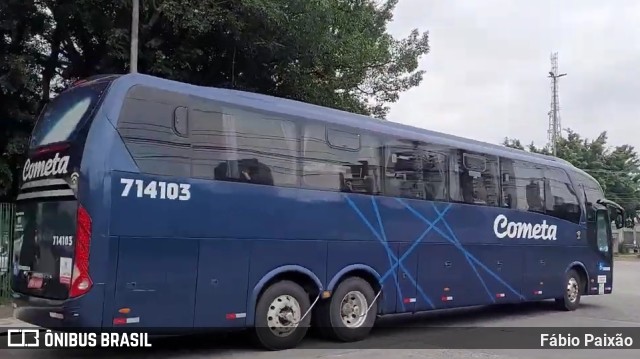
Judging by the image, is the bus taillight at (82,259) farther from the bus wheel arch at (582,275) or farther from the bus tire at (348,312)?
the bus wheel arch at (582,275)

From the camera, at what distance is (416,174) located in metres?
10.9

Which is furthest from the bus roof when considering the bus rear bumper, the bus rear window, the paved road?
the paved road

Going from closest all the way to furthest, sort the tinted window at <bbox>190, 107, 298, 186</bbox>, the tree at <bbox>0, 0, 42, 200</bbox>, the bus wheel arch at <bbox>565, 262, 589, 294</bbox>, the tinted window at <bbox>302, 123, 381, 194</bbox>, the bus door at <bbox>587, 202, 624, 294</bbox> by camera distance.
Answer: the tinted window at <bbox>190, 107, 298, 186</bbox> → the tinted window at <bbox>302, 123, 381, 194</bbox> → the tree at <bbox>0, 0, 42, 200</bbox> → the bus wheel arch at <bbox>565, 262, 589, 294</bbox> → the bus door at <bbox>587, 202, 624, 294</bbox>

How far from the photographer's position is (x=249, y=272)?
8.42m

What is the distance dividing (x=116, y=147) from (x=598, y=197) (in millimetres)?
12282

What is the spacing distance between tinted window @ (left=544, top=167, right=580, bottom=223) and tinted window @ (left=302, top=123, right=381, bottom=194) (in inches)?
216

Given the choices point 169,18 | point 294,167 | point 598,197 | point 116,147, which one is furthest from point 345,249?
point 598,197

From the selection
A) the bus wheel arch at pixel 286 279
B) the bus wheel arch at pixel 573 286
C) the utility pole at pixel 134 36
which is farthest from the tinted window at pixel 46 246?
the bus wheel arch at pixel 573 286

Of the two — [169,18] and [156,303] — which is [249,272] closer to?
[156,303]

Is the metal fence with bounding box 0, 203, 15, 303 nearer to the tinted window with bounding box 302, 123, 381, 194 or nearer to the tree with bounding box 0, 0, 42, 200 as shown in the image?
the tree with bounding box 0, 0, 42, 200

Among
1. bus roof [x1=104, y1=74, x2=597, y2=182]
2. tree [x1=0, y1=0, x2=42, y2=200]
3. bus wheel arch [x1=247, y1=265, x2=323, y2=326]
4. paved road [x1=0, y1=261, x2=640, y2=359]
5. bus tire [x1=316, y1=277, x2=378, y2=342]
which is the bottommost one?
paved road [x1=0, y1=261, x2=640, y2=359]

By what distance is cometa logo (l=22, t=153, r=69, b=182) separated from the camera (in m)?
7.54

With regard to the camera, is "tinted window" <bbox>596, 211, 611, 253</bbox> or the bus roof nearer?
the bus roof

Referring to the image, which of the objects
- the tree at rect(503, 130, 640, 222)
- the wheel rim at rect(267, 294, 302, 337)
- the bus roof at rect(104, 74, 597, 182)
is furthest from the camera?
the tree at rect(503, 130, 640, 222)
